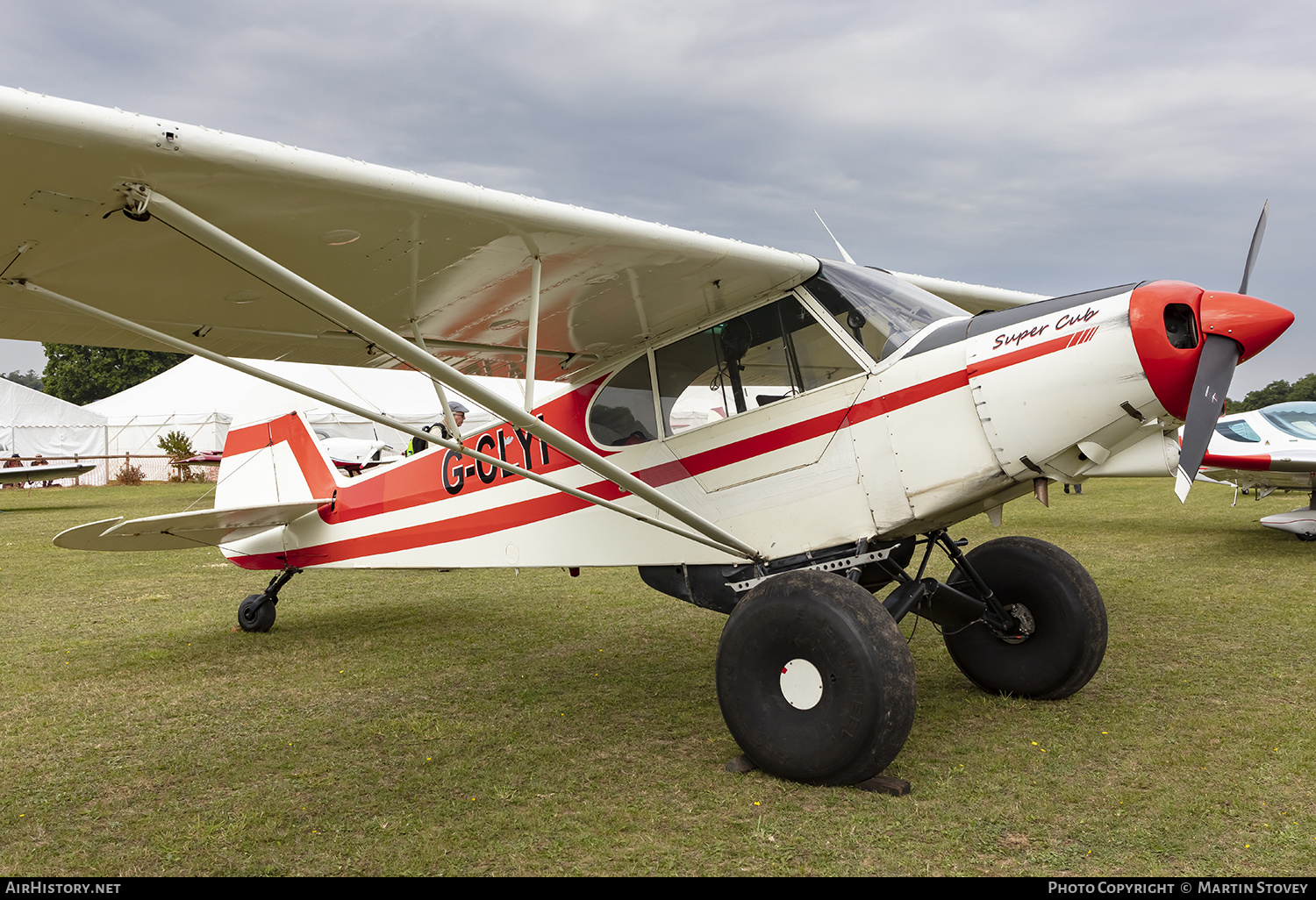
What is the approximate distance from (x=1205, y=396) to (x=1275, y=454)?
1036cm

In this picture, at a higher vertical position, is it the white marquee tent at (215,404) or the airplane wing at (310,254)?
the white marquee tent at (215,404)

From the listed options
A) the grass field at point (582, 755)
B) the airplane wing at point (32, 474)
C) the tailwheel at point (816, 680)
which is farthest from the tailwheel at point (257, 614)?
the airplane wing at point (32, 474)

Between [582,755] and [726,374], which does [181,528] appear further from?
[726,374]

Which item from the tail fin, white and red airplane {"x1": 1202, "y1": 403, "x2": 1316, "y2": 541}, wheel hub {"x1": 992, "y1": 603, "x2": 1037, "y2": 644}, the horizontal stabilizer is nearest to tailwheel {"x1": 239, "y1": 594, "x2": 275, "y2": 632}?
the horizontal stabilizer

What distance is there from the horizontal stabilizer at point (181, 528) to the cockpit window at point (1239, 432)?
1189 centimetres

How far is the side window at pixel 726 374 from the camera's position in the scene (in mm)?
4168

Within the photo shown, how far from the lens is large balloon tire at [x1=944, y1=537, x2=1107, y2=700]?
4.49 metres

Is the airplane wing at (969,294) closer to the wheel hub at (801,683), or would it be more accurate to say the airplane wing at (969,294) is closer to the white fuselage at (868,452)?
the white fuselage at (868,452)

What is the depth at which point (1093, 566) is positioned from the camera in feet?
30.2

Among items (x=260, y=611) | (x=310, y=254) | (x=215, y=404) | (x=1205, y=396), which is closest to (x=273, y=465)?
(x=260, y=611)
